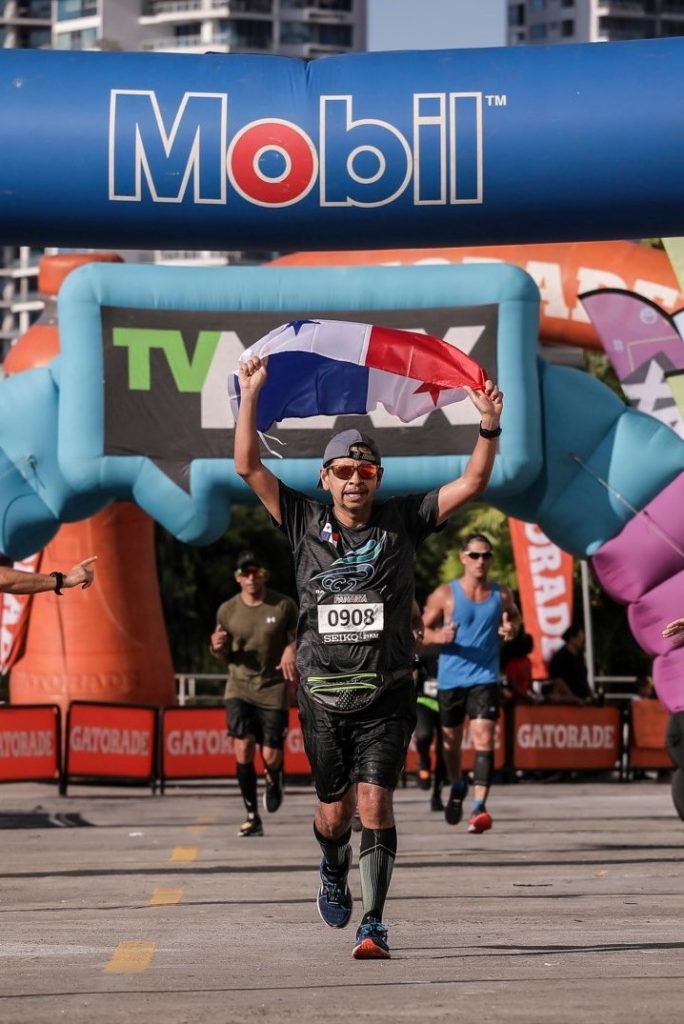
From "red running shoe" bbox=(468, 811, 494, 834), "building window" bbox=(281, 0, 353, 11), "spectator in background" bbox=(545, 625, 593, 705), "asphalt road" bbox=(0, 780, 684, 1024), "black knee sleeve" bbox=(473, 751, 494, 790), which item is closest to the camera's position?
"asphalt road" bbox=(0, 780, 684, 1024)

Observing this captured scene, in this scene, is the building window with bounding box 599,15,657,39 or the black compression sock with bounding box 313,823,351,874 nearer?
the black compression sock with bounding box 313,823,351,874

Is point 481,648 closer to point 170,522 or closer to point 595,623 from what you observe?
point 170,522

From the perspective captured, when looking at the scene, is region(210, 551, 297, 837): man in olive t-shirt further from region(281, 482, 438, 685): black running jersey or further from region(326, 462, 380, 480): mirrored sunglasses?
region(326, 462, 380, 480): mirrored sunglasses

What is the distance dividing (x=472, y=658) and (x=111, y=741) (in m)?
6.27

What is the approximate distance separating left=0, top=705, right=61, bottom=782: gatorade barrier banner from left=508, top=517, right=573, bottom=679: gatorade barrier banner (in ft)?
21.5

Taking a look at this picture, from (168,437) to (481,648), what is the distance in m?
3.13

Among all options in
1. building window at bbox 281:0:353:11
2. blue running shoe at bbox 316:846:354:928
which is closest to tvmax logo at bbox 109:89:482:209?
blue running shoe at bbox 316:846:354:928

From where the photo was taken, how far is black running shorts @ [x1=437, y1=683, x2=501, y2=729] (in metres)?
13.8

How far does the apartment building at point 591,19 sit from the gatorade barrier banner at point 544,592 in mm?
123368

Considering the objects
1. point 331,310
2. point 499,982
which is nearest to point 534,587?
point 331,310

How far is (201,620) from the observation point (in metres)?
49.0

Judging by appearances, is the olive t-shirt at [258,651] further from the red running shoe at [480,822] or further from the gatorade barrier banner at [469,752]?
the gatorade barrier banner at [469,752]

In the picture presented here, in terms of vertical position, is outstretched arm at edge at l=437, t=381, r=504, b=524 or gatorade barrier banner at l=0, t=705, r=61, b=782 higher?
outstretched arm at edge at l=437, t=381, r=504, b=524

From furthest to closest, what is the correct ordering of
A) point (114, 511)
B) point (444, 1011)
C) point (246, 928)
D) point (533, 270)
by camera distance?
point (114, 511), point (533, 270), point (246, 928), point (444, 1011)
